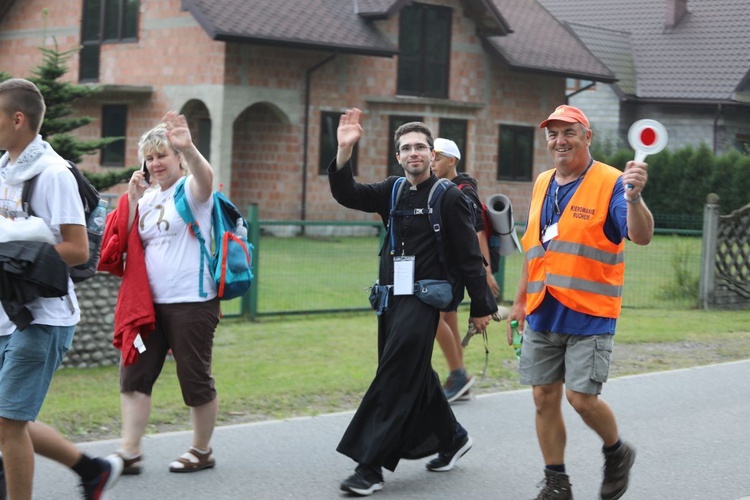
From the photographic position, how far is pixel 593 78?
30688mm

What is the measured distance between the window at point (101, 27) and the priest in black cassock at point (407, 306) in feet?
72.1

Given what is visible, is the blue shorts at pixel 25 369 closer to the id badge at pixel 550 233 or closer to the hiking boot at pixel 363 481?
the hiking boot at pixel 363 481

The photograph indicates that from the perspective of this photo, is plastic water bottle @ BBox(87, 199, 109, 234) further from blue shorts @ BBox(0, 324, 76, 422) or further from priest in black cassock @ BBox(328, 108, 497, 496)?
priest in black cassock @ BBox(328, 108, 497, 496)

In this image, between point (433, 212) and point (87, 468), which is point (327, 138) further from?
point (87, 468)

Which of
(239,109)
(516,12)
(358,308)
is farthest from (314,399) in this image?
(516,12)

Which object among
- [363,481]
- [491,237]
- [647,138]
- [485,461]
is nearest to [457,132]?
[491,237]

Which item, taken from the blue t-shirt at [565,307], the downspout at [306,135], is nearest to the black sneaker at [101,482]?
the blue t-shirt at [565,307]

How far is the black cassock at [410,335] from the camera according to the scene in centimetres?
633

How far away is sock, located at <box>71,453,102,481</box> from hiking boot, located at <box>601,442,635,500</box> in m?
2.51

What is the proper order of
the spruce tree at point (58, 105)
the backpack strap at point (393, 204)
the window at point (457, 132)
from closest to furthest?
the backpack strap at point (393, 204) < the spruce tree at point (58, 105) < the window at point (457, 132)

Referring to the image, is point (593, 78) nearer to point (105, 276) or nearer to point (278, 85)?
point (278, 85)

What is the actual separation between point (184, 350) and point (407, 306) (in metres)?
1.24

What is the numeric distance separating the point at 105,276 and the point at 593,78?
21726mm

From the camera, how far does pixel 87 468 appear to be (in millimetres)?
5414
